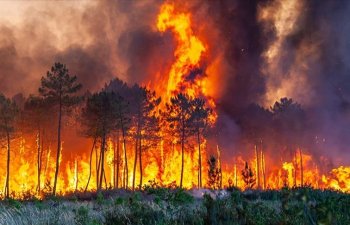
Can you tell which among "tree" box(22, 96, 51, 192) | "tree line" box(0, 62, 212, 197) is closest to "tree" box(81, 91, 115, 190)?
"tree line" box(0, 62, 212, 197)

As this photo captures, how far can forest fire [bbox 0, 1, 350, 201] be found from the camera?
2051 inches

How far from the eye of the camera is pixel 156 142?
6112 centimetres

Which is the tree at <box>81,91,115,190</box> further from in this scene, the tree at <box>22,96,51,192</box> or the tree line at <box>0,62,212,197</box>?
the tree at <box>22,96,51,192</box>

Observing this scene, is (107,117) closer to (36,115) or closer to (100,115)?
(100,115)

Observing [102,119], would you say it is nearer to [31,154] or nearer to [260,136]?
[31,154]

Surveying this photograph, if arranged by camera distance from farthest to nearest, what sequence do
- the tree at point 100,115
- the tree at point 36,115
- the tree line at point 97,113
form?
1. the tree at point 36,115
2. the tree at point 100,115
3. the tree line at point 97,113

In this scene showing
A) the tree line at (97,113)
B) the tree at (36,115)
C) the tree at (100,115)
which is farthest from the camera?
the tree at (36,115)

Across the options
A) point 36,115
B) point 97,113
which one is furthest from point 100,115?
point 36,115

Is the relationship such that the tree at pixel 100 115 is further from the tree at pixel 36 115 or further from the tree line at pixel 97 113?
the tree at pixel 36 115

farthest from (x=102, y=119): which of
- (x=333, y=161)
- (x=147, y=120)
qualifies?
(x=333, y=161)

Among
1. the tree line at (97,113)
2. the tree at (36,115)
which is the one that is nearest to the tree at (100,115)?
the tree line at (97,113)

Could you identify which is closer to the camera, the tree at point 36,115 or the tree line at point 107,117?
the tree line at point 107,117

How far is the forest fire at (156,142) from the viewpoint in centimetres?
5209

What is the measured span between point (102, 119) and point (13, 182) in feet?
94.4
